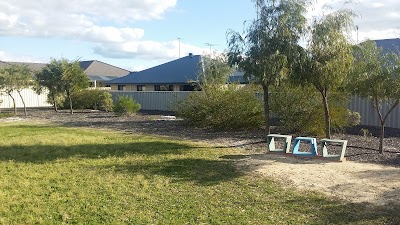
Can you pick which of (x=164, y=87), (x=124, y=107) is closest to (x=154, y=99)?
(x=124, y=107)

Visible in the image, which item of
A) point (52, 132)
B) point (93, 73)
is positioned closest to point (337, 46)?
point (52, 132)

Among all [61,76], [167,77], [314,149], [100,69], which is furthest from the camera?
[100,69]

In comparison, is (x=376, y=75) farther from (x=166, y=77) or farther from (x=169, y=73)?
(x=169, y=73)

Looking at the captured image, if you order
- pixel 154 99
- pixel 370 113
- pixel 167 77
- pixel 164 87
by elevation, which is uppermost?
pixel 167 77

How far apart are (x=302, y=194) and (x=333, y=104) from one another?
8064 millimetres

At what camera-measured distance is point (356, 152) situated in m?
11.4

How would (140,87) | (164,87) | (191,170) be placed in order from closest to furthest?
1. (191,170)
2. (164,87)
3. (140,87)

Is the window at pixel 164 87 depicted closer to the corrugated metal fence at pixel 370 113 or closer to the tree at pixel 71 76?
the tree at pixel 71 76

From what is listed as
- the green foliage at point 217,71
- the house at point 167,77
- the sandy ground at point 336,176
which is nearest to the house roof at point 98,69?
the house at point 167,77

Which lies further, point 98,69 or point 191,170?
point 98,69

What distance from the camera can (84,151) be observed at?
39.2 feet

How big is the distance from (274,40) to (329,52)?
1.47 m

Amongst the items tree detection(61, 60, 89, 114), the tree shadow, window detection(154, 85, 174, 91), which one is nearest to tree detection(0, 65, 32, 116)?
tree detection(61, 60, 89, 114)

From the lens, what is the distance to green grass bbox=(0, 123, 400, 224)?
239 inches
